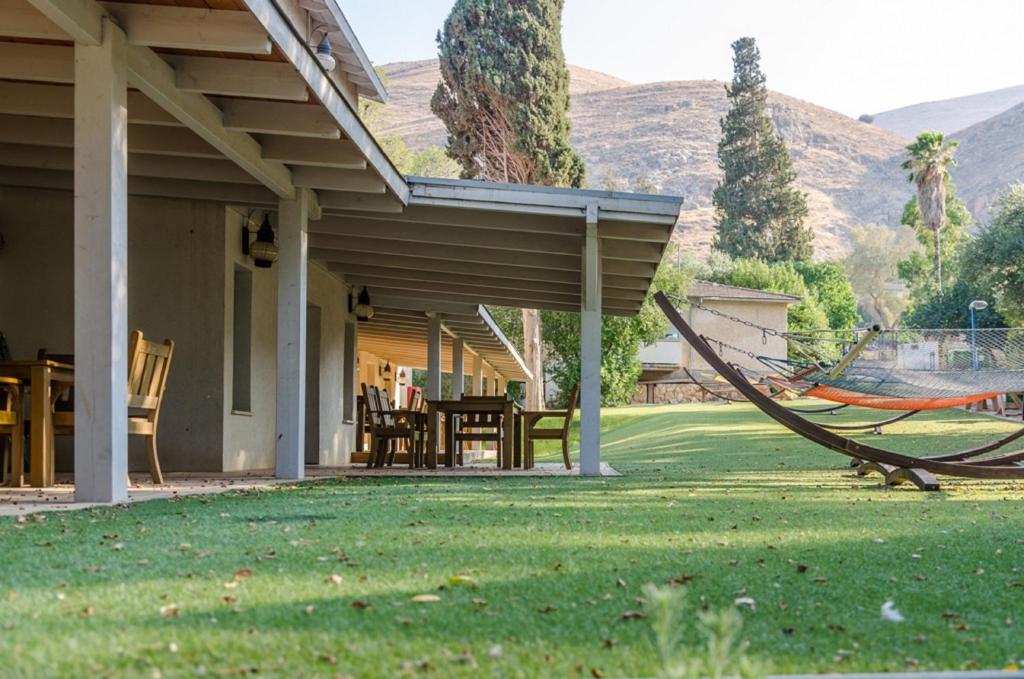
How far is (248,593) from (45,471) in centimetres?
434

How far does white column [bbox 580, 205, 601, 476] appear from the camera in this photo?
947cm

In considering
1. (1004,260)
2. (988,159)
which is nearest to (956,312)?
(1004,260)

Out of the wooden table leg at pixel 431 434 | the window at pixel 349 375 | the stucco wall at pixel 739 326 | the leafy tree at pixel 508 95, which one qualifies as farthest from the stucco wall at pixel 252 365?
the stucco wall at pixel 739 326

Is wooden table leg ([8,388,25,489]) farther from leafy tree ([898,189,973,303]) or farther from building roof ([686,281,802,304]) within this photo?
leafy tree ([898,189,973,303])

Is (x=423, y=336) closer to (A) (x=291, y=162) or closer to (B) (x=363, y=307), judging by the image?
(B) (x=363, y=307)

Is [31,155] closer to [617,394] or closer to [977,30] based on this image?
[617,394]

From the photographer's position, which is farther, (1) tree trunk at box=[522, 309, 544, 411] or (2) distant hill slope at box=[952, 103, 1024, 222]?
(2) distant hill slope at box=[952, 103, 1024, 222]

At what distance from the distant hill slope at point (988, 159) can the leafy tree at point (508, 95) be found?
263ft

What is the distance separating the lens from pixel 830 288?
A: 191ft

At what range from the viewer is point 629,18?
113250 millimetres

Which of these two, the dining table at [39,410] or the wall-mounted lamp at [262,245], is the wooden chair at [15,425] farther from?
the wall-mounted lamp at [262,245]

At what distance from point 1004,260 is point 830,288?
32.3 meters

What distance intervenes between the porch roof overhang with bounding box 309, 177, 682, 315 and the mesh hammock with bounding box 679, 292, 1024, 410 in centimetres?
98

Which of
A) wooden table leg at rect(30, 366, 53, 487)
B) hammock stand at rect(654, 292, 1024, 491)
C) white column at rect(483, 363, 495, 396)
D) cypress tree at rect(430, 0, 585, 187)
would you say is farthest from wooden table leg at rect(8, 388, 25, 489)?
cypress tree at rect(430, 0, 585, 187)
